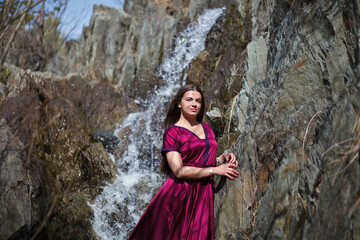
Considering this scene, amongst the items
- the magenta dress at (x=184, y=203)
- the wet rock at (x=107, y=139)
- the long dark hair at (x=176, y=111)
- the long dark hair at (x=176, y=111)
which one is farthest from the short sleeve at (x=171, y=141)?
the wet rock at (x=107, y=139)

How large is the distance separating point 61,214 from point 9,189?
47.5 inches

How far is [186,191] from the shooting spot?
2572mm

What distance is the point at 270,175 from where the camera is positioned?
2.40 metres

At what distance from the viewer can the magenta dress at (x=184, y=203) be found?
8.36 ft

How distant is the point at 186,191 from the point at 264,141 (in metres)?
0.72

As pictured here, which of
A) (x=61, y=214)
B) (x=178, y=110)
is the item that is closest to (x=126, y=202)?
(x=61, y=214)

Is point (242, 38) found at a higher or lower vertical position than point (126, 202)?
higher

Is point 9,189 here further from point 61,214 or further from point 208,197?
point 208,197

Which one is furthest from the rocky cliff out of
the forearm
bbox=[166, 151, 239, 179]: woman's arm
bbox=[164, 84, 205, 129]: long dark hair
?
bbox=[164, 84, 205, 129]: long dark hair

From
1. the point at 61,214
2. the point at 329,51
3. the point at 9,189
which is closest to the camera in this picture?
the point at 329,51

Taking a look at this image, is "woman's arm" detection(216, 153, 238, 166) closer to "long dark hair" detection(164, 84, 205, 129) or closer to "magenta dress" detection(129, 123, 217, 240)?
"magenta dress" detection(129, 123, 217, 240)

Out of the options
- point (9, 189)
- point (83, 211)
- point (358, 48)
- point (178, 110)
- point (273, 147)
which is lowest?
point (83, 211)

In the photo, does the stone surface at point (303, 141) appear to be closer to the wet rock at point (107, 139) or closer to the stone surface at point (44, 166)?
the stone surface at point (44, 166)

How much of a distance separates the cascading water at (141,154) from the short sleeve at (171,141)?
9.29 feet
